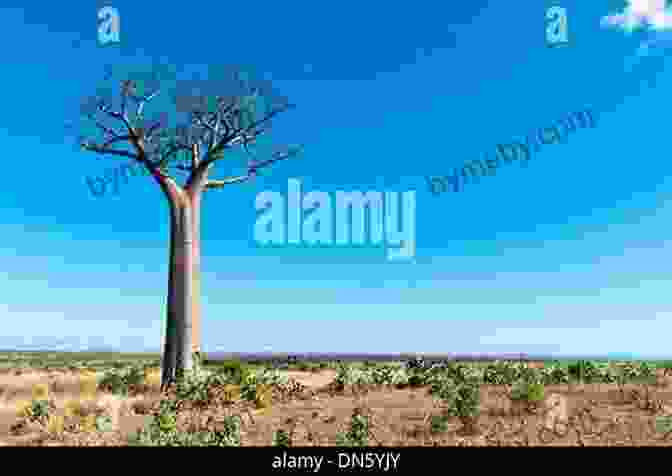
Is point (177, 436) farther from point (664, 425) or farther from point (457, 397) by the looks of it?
point (664, 425)

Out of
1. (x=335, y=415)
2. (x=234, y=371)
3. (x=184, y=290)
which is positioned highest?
(x=184, y=290)

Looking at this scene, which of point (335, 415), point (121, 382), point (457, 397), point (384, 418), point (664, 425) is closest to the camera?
point (664, 425)

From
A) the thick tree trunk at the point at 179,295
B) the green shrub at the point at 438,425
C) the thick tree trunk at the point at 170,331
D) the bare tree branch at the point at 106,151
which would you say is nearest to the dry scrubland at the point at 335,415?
the green shrub at the point at 438,425

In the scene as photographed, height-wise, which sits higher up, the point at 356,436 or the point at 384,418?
the point at 356,436

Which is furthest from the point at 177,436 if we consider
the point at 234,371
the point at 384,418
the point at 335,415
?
the point at 234,371

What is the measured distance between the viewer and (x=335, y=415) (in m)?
9.26

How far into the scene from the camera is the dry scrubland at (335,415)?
688cm

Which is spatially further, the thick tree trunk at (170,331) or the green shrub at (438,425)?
the thick tree trunk at (170,331)

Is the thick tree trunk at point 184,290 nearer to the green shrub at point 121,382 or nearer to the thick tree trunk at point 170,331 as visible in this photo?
the thick tree trunk at point 170,331
